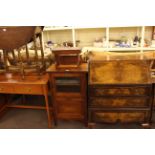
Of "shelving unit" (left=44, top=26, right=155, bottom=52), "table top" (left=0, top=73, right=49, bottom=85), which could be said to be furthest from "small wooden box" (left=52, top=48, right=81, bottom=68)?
"shelving unit" (left=44, top=26, right=155, bottom=52)

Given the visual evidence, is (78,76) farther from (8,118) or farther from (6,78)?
(8,118)

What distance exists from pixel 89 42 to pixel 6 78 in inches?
93.8

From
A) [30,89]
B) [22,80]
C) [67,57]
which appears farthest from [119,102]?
[22,80]

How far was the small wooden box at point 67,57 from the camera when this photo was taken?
1896mm

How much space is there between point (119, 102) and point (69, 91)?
0.63 m

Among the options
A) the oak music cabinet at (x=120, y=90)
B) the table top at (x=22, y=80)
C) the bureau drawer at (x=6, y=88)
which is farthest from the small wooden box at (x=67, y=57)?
the bureau drawer at (x=6, y=88)

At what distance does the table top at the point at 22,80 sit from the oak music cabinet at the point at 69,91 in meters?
0.17

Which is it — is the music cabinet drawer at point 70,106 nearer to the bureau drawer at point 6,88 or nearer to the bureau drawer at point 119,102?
the bureau drawer at point 119,102

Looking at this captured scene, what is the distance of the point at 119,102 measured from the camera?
6.61 ft

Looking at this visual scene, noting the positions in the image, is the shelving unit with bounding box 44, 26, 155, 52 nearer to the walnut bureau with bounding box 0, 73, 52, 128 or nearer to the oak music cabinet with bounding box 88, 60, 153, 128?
the oak music cabinet with bounding box 88, 60, 153, 128

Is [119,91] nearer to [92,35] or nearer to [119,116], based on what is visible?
[119,116]
